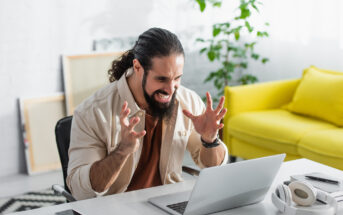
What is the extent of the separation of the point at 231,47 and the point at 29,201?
7.13ft

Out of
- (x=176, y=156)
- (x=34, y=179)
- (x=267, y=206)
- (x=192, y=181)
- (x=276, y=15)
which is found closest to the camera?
(x=267, y=206)

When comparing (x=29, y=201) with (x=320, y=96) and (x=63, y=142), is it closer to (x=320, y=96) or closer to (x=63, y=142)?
→ (x=63, y=142)

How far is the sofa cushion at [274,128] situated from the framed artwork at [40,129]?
54.0 inches

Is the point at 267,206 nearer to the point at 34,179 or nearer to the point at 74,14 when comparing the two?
the point at 34,179

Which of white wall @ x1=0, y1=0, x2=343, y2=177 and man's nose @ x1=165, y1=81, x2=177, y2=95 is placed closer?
man's nose @ x1=165, y1=81, x2=177, y2=95

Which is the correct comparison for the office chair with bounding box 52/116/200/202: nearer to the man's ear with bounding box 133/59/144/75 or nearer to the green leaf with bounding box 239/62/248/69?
the man's ear with bounding box 133/59/144/75

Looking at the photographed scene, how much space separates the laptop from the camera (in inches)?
58.6

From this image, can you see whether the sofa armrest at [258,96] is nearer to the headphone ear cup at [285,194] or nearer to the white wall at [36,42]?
the white wall at [36,42]

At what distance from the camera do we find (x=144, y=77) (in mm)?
1965

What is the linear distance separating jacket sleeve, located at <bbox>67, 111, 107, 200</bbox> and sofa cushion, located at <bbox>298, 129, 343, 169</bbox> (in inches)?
65.9

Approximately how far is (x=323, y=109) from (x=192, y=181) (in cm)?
196

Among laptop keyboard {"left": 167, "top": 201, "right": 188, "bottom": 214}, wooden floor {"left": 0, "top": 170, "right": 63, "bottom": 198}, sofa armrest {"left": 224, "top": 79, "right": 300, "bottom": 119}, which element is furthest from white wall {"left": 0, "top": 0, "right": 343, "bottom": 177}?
laptop keyboard {"left": 167, "top": 201, "right": 188, "bottom": 214}

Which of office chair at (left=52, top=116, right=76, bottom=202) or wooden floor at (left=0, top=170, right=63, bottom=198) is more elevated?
office chair at (left=52, top=116, right=76, bottom=202)

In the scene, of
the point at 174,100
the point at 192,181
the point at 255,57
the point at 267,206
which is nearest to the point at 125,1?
the point at 255,57
